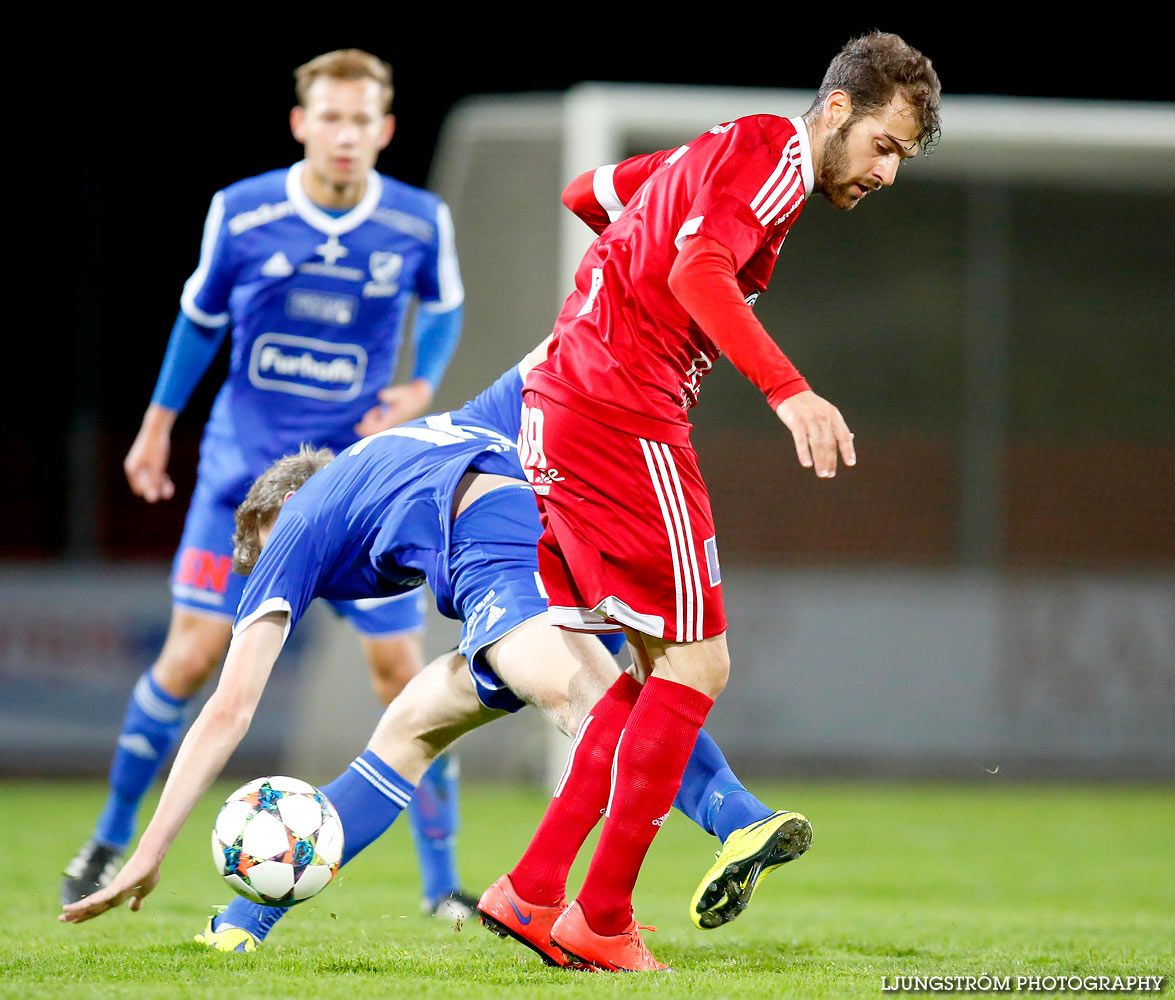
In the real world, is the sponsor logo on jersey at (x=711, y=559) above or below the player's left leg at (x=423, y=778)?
above

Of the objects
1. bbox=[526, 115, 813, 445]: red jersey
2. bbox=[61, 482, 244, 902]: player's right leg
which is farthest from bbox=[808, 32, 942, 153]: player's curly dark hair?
bbox=[61, 482, 244, 902]: player's right leg

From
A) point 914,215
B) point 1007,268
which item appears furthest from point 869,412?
point 914,215

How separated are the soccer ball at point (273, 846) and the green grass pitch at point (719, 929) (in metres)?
0.16

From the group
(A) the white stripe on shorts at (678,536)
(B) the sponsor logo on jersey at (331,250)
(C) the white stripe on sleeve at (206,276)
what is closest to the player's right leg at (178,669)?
(C) the white stripe on sleeve at (206,276)

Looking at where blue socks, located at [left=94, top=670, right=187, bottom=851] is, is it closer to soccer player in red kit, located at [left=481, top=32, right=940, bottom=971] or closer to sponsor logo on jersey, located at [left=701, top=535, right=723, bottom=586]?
soccer player in red kit, located at [left=481, top=32, right=940, bottom=971]

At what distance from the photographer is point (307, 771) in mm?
8203

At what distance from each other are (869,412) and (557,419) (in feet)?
38.6

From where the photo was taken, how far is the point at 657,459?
120 inches

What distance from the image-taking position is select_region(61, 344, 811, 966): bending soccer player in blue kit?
3.16 m

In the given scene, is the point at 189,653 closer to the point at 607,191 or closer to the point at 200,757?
the point at 200,757

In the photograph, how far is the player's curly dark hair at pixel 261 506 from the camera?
3738 millimetres

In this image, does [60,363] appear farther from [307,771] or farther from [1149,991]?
[1149,991]

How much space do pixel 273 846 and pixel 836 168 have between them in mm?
1853

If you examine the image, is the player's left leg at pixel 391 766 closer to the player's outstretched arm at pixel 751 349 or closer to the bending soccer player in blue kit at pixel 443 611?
the bending soccer player in blue kit at pixel 443 611
